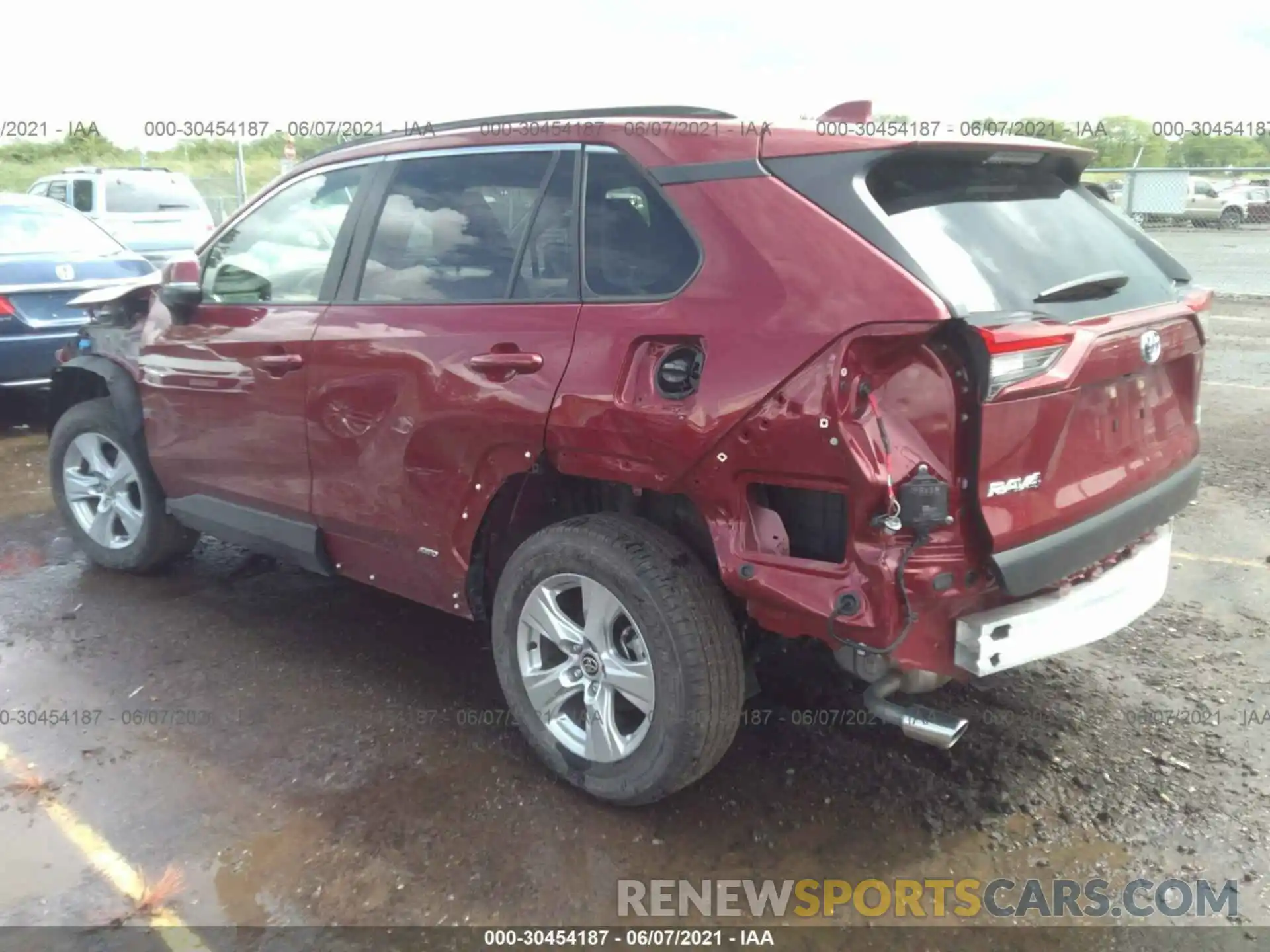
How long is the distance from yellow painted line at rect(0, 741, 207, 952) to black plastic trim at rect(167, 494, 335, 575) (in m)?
1.11

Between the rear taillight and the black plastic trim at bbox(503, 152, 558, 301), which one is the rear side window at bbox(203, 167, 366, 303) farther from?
the rear taillight

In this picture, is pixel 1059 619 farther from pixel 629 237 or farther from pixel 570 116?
pixel 570 116

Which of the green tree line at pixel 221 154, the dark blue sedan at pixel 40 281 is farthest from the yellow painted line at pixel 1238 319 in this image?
the dark blue sedan at pixel 40 281

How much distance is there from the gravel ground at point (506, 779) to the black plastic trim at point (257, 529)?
0.41 m

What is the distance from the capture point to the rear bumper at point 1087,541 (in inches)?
99.0

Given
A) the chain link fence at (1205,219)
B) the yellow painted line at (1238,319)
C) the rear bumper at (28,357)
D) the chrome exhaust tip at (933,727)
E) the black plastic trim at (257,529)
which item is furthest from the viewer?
the chain link fence at (1205,219)

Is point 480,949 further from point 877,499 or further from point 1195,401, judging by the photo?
point 1195,401

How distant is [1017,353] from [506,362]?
139 cm

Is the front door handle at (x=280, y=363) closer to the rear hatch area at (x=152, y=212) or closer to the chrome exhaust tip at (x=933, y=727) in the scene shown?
the chrome exhaust tip at (x=933, y=727)

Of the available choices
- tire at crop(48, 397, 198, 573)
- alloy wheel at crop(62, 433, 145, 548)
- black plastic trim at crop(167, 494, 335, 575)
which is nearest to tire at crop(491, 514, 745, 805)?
black plastic trim at crop(167, 494, 335, 575)

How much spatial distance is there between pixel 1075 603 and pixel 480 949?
1756mm

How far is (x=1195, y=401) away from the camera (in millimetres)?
3244

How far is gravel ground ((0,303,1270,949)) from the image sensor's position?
9.02ft

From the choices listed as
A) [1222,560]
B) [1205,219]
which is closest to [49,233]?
[1222,560]
